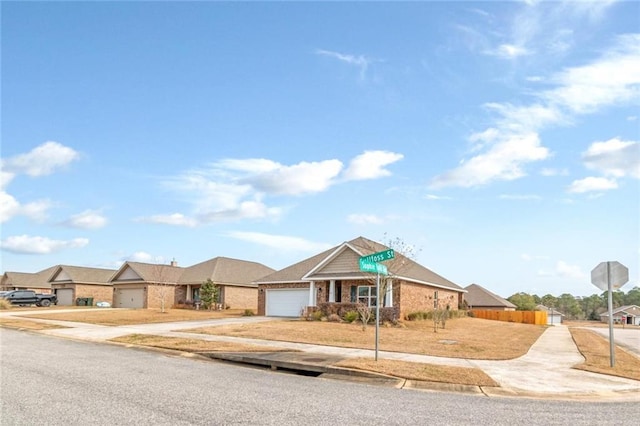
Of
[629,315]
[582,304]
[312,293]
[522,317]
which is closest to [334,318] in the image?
[312,293]

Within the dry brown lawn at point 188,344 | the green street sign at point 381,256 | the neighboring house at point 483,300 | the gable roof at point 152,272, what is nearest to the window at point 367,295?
the dry brown lawn at point 188,344

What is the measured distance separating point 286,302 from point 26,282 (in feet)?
166

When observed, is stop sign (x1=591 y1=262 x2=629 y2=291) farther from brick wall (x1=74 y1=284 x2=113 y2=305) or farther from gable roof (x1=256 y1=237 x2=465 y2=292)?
brick wall (x1=74 y1=284 x2=113 y2=305)

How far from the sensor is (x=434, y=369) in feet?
41.3

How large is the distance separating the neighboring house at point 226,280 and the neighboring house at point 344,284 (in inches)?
374

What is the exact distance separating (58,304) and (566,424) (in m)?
60.5

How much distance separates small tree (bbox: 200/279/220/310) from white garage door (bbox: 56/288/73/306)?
20.2m

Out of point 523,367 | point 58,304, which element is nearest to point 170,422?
point 523,367

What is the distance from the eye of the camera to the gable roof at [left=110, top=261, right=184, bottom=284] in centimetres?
4946

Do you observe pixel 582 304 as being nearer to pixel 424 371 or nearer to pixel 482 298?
pixel 482 298

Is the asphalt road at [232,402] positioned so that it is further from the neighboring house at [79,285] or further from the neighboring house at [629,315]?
the neighboring house at [629,315]

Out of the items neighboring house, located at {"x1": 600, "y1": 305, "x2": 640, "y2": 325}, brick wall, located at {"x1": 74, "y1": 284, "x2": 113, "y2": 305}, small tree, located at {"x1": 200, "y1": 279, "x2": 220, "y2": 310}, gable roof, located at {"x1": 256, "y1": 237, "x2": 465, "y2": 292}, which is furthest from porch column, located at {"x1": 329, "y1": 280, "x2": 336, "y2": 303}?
neighboring house, located at {"x1": 600, "y1": 305, "x2": 640, "y2": 325}

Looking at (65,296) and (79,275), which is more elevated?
(79,275)

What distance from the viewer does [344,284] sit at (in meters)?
33.8
